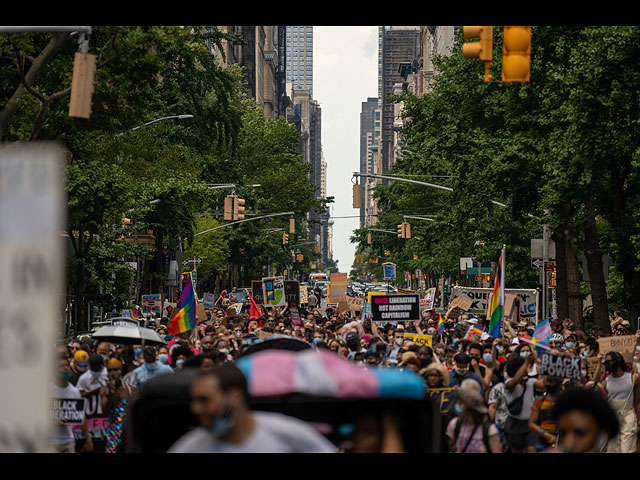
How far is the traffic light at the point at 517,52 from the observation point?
11.2m

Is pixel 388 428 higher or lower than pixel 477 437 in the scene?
higher

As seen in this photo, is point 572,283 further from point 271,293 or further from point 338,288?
Answer: point 271,293

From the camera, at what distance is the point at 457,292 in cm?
3338

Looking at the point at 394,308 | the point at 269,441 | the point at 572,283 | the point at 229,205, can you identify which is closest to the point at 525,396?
the point at 269,441

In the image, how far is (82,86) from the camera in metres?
12.5

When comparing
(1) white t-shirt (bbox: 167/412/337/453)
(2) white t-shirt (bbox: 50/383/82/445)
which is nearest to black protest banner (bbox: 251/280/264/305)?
(2) white t-shirt (bbox: 50/383/82/445)

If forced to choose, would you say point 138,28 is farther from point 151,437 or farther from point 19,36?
point 151,437

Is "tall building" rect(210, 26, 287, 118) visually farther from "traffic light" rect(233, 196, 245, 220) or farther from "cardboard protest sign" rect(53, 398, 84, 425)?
"cardboard protest sign" rect(53, 398, 84, 425)

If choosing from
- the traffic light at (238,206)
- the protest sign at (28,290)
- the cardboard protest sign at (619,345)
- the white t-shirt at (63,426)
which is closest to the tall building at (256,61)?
the traffic light at (238,206)

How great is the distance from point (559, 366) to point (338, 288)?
23875 millimetres

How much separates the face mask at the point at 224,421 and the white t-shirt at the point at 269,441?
9 cm

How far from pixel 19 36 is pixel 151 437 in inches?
604

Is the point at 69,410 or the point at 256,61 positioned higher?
the point at 256,61
